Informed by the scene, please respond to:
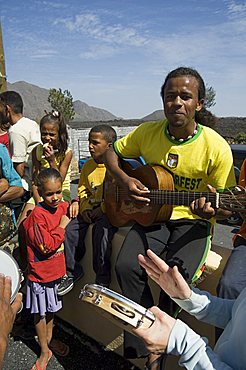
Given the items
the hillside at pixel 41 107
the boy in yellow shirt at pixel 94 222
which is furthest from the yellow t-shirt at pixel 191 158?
the hillside at pixel 41 107

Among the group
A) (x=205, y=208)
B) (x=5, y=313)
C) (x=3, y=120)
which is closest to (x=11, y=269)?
(x=5, y=313)

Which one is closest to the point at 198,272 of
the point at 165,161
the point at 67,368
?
the point at 165,161

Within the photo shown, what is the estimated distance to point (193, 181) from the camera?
2.23m

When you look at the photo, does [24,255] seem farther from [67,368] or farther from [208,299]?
[208,299]

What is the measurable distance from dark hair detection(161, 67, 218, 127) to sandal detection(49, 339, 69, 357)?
1986 mm

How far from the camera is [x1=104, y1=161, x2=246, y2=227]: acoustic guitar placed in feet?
6.20

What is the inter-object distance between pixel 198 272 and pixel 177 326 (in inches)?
36.3

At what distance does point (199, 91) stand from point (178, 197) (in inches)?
28.9

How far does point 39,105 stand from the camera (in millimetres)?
101250

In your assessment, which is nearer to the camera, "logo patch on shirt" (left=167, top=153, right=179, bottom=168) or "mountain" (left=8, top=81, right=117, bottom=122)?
"logo patch on shirt" (left=167, top=153, right=179, bottom=168)

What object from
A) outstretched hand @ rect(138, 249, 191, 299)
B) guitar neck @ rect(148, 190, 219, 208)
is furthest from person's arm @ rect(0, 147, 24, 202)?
outstretched hand @ rect(138, 249, 191, 299)

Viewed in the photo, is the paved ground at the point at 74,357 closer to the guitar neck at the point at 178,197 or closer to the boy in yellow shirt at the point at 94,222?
the boy in yellow shirt at the point at 94,222

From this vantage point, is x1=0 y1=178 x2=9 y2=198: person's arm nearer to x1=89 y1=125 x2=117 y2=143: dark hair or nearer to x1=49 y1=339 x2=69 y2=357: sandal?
x1=89 y1=125 x2=117 y2=143: dark hair

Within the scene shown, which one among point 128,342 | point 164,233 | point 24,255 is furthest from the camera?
point 24,255
